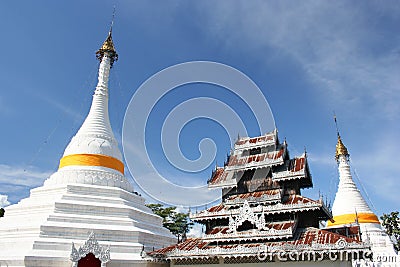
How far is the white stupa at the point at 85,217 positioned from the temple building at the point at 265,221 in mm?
3257

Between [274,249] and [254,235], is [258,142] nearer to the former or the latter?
[254,235]

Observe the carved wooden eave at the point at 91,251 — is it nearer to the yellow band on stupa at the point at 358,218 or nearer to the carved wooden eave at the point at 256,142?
the carved wooden eave at the point at 256,142

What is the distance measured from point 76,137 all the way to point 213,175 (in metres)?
13.6

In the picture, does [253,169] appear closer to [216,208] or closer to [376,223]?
[216,208]

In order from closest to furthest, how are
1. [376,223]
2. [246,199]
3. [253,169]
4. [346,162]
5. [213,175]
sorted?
[246,199] → [253,169] → [213,175] → [376,223] → [346,162]

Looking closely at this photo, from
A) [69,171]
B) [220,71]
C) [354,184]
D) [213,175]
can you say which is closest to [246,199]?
[213,175]

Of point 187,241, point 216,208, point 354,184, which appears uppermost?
point 354,184

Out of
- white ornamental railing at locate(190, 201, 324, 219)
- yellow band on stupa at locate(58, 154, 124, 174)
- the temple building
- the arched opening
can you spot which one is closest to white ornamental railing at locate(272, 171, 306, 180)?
the temple building

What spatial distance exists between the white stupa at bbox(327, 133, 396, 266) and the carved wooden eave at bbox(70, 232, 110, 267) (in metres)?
23.7

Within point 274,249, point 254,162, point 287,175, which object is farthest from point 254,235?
point 254,162

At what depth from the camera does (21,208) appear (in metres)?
25.3

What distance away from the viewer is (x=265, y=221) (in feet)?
71.5

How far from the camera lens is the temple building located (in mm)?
18562

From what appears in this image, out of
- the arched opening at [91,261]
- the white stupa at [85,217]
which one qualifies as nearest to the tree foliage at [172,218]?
the white stupa at [85,217]
